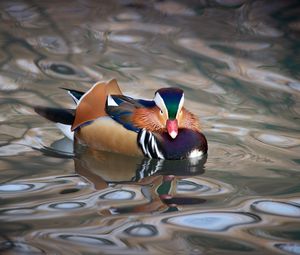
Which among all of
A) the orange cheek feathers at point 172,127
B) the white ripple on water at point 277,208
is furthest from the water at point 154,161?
the orange cheek feathers at point 172,127

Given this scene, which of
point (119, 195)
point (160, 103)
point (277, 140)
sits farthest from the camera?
point (277, 140)

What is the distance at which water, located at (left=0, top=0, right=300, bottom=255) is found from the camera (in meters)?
3.02

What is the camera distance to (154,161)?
389cm

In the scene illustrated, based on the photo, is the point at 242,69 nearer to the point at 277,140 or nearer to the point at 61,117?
the point at 277,140

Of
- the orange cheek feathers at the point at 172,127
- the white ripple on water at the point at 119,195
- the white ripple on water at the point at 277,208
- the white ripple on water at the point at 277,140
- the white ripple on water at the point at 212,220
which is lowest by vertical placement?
the white ripple on water at the point at 212,220

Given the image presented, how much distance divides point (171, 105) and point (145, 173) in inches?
12.5

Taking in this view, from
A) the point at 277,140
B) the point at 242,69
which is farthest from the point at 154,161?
the point at 242,69

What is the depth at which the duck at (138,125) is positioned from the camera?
3861 millimetres

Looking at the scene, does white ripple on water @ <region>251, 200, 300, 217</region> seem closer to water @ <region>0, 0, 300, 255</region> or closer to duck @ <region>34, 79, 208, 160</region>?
water @ <region>0, 0, 300, 255</region>

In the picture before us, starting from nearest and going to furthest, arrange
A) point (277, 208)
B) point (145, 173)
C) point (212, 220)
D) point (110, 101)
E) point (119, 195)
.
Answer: point (212, 220), point (277, 208), point (119, 195), point (145, 173), point (110, 101)

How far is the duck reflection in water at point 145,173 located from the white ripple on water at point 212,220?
0.13 meters

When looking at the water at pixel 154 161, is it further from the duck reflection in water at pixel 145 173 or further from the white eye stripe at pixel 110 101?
the white eye stripe at pixel 110 101

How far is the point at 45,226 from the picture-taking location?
3.03m

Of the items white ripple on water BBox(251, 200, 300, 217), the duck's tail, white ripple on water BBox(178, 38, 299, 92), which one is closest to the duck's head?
the duck's tail
